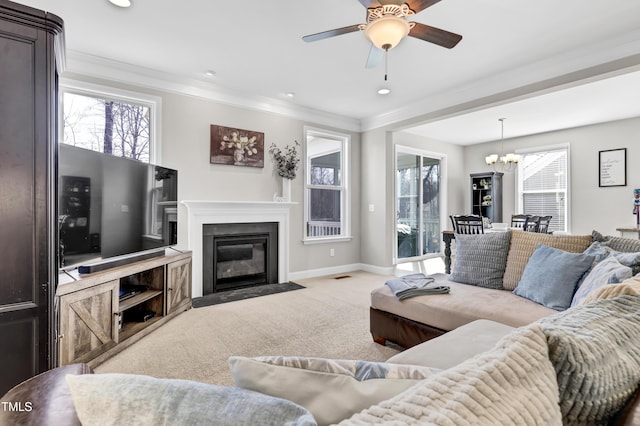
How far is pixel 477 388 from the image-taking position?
0.50 meters

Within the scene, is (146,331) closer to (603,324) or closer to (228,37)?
(228,37)

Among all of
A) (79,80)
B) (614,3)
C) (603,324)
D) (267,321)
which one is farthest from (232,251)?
(614,3)

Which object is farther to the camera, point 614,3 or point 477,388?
point 614,3

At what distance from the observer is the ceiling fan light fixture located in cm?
210

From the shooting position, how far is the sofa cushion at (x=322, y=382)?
1.94 feet

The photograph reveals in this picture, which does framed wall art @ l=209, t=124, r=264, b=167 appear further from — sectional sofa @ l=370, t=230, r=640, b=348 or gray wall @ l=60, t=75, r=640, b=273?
sectional sofa @ l=370, t=230, r=640, b=348

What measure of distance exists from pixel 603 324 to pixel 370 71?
3578 mm

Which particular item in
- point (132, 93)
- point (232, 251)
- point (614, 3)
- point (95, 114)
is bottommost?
point (232, 251)

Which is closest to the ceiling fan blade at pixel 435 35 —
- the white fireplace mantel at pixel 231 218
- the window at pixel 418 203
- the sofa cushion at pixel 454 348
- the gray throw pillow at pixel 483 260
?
the gray throw pillow at pixel 483 260

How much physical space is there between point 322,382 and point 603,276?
183cm

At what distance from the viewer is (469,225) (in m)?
4.44

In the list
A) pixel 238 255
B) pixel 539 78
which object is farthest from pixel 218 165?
pixel 539 78

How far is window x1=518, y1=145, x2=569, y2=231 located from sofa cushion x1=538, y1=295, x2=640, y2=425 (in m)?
Answer: 6.76

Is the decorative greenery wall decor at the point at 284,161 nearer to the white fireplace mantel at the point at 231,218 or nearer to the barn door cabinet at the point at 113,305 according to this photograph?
the white fireplace mantel at the point at 231,218
